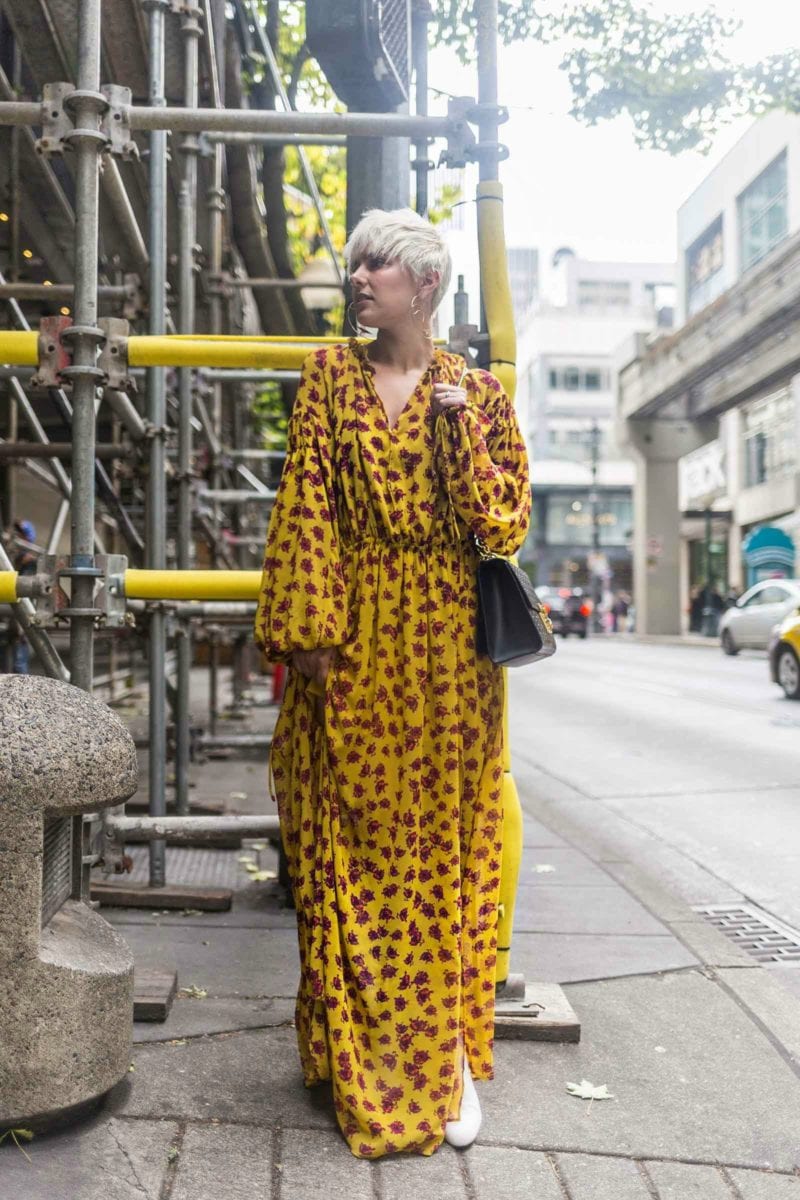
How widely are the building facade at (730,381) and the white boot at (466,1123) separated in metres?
20.2

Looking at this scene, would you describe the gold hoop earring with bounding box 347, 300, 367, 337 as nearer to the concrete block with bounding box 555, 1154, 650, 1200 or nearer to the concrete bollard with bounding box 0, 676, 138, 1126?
the concrete bollard with bounding box 0, 676, 138, 1126

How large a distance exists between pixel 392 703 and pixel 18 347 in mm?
1219

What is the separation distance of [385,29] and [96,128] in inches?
52.0

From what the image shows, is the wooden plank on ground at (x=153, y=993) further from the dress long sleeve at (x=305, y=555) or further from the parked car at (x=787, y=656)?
the parked car at (x=787, y=656)

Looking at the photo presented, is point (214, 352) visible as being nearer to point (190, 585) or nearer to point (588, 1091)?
point (190, 585)

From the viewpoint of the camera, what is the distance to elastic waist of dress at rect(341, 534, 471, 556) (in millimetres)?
2379

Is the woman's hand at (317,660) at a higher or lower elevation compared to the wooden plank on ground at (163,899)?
higher

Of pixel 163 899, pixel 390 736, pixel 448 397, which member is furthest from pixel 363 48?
pixel 163 899

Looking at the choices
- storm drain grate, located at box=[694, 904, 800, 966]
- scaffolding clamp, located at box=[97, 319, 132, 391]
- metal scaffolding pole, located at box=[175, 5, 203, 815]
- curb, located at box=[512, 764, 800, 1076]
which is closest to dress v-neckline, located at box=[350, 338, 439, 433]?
scaffolding clamp, located at box=[97, 319, 132, 391]

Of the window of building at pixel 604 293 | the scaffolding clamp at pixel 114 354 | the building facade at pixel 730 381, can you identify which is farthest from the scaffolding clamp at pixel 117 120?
the window of building at pixel 604 293

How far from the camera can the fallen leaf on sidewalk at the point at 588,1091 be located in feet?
7.94

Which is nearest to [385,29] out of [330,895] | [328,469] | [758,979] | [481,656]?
[328,469]

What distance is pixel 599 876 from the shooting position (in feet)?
15.1

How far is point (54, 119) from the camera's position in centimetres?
275
